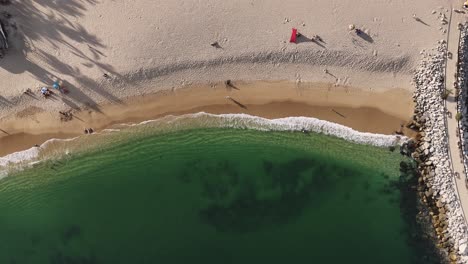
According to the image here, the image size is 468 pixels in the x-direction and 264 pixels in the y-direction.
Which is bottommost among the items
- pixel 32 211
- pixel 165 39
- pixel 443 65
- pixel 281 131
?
pixel 32 211

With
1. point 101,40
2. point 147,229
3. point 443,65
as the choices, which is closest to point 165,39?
point 101,40

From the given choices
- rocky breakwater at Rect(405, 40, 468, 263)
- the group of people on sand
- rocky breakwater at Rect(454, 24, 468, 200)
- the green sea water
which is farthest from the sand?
the green sea water

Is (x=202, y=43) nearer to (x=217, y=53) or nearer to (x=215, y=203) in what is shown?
(x=217, y=53)

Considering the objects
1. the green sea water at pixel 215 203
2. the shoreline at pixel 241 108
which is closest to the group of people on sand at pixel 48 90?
the shoreline at pixel 241 108

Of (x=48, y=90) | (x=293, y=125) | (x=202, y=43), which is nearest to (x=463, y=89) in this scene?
(x=293, y=125)

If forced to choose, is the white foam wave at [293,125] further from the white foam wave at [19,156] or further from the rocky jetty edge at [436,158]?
the white foam wave at [19,156]

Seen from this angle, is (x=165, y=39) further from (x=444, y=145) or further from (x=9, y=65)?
(x=444, y=145)
